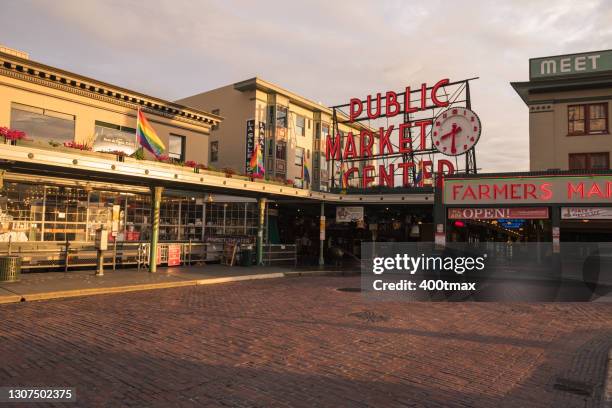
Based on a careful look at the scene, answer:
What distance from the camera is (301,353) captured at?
294 inches

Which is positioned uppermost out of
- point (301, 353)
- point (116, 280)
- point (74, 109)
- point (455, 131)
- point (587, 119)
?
point (587, 119)

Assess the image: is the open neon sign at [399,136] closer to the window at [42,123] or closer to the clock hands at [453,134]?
the clock hands at [453,134]

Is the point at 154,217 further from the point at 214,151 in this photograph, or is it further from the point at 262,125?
the point at 214,151

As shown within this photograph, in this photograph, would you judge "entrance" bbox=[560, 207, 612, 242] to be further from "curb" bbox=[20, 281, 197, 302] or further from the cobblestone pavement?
"curb" bbox=[20, 281, 197, 302]

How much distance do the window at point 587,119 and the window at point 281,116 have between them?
69.4 feet

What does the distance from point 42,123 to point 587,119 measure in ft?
98.0

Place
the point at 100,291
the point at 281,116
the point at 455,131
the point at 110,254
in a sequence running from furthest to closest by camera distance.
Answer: the point at 281,116
the point at 455,131
the point at 110,254
the point at 100,291

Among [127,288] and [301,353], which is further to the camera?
[127,288]

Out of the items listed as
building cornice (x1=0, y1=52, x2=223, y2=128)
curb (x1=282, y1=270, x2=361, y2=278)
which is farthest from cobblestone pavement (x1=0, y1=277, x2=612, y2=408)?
building cornice (x1=0, y1=52, x2=223, y2=128)

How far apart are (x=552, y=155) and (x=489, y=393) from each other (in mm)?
24761

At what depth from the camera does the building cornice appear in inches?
747

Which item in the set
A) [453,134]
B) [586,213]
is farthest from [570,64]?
[586,213]

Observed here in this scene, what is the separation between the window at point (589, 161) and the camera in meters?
25.1

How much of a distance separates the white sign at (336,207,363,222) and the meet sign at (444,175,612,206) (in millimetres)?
5301
